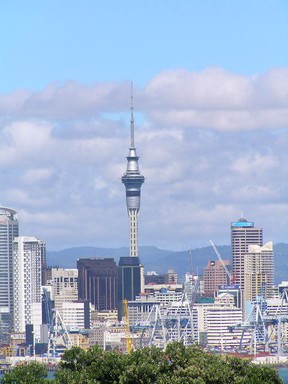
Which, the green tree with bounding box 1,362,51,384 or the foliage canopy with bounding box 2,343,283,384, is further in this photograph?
the green tree with bounding box 1,362,51,384

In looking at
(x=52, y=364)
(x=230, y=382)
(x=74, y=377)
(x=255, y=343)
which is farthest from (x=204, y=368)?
(x=255, y=343)

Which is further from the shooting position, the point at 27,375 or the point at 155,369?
the point at 27,375

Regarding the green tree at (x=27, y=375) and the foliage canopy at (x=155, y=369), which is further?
the green tree at (x=27, y=375)

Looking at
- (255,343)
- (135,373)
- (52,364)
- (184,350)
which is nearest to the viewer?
(135,373)

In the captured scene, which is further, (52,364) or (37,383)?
(52,364)

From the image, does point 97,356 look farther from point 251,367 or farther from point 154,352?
point 251,367

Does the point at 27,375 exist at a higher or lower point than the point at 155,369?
lower

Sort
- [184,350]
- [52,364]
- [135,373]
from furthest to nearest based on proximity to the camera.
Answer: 1. [52,364]
2. [184,350]
3. [135,373]
